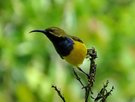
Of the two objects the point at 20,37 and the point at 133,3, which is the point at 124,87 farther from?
the point at 20,37

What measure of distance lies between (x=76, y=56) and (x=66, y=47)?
0.04 m

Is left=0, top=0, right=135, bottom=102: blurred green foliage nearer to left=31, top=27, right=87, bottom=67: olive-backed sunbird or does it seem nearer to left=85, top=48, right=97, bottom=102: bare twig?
left=31, top=27, right=87, bottom=67: olive-backed sunbird

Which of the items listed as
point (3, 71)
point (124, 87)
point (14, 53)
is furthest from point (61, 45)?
point (124, 87)

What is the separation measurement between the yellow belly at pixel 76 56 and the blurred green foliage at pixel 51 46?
1.78m

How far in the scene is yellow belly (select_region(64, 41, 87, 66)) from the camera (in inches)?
74.2

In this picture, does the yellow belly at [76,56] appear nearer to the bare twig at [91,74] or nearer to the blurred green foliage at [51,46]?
the bare twig at [91,74]

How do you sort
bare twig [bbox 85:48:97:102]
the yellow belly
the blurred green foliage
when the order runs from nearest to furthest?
bare twig [bbox 85:48:97:102] < the yellow belly < the blurred green foliage

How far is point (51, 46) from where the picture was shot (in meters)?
3.99

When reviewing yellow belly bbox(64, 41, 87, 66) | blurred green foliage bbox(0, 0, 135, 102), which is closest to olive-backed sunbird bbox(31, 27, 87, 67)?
yellow belly bbox(64, 41, 87, 66)

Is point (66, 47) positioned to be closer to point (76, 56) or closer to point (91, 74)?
point (76, 56)

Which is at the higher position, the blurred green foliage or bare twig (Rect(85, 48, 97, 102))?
bare twig (Rect(85, 48, 97, 102))

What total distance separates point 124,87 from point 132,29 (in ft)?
1.56

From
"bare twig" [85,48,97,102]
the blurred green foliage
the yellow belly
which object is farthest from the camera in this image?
the blurred green foliage

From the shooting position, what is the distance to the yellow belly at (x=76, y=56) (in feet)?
6.19
